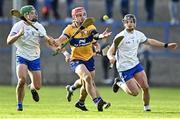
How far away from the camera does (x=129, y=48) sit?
781 inches

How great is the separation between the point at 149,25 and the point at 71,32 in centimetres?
1955

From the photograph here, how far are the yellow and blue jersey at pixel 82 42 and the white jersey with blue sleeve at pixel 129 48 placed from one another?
639 millimetres

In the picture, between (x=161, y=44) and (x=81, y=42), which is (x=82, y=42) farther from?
(x=161, y=44)

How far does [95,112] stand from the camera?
18.8 metres

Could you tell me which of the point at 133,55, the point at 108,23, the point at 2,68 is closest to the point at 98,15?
the point at 108,23

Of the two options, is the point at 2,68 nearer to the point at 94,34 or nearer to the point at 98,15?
the point at 98,15

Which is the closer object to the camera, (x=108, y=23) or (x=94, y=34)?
(x=94, y=34)

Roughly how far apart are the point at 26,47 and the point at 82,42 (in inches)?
52.6

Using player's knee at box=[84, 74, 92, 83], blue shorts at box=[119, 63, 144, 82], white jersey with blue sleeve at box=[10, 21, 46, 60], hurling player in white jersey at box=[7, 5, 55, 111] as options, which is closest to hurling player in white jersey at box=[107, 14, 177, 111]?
blue shorts at box=[119, 63, 144, 82]

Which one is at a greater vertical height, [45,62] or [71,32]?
[71,32]

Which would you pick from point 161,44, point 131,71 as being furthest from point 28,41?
point 161,44

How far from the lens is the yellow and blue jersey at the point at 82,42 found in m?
19.7

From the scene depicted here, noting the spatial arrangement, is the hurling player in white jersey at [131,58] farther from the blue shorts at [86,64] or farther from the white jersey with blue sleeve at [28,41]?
the white jersey with blue sleeve at [28,41]

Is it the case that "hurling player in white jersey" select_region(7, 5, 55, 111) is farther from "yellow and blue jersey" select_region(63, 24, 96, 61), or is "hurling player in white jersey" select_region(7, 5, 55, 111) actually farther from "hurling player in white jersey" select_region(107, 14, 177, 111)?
"hurling player in white jersey" select_region(107, 14, 177, 111)
